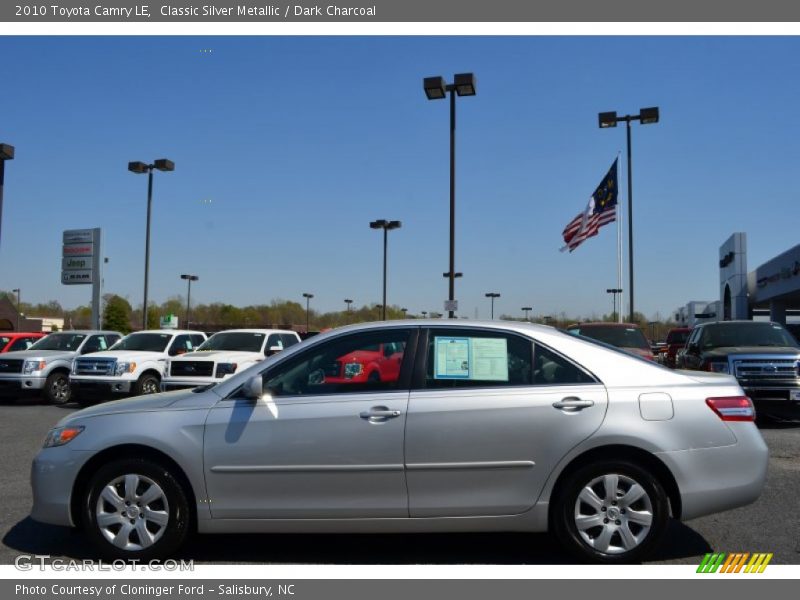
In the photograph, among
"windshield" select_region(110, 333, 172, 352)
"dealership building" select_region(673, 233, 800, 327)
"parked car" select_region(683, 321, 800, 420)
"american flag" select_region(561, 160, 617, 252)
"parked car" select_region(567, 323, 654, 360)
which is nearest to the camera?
"parked car" select_region(683, 321, 800, 420)

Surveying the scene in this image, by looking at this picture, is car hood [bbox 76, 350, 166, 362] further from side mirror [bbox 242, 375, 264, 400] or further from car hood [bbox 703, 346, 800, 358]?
side mirror [bbox 242, 375, 264, 400]

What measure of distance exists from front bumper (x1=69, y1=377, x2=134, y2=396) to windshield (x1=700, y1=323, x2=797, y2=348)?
11.2 metres

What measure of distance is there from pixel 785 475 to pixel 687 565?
3513mm

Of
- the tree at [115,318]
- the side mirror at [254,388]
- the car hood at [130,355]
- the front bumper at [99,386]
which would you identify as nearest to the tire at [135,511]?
the side mirror at [254,388]

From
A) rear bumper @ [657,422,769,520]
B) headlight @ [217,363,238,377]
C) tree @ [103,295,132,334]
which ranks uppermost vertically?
tree @ [103,295,132,334]

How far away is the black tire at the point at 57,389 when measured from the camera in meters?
16.3

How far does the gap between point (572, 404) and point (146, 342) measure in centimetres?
1373

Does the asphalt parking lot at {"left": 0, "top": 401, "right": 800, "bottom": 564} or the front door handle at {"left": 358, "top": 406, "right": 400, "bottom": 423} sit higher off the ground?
the front door handle at {"left": 358, "top": 406, "right": 400, "bottom": 423}

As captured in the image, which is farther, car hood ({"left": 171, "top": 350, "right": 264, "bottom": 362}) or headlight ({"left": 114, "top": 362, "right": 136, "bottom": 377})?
headlight ({"left": 114, "top": 362, "right": 136, "bottom": 377})

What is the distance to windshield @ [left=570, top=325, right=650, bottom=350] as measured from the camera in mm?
13703

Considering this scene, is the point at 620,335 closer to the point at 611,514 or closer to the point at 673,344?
the point at 673,344

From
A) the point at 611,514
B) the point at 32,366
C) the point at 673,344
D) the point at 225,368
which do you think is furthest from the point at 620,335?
the point at 32,366

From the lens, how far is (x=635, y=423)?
4.69m

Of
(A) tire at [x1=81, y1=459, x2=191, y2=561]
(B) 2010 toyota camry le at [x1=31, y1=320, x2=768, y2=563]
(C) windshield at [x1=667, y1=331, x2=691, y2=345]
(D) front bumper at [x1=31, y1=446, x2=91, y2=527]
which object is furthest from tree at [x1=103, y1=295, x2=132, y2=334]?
(B) 2010 toyota camry le at [x1=31, y1=320, x2=768, y2=563]
